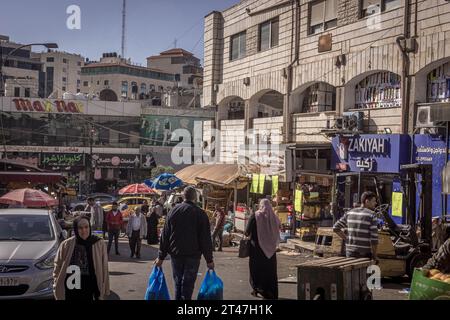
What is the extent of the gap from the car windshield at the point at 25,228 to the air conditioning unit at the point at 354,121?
1149cm

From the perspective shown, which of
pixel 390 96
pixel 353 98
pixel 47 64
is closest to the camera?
pixel 390 96

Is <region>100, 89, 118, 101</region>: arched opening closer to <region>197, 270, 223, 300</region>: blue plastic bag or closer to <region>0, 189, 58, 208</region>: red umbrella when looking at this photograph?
<region>0, 189, 58, 208</region>: red umbrella

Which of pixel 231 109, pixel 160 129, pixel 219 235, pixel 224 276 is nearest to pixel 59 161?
pixel 160 129

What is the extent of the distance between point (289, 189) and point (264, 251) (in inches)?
484

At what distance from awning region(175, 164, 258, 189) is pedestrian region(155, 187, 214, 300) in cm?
1422

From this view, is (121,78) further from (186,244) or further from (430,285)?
(430,285)

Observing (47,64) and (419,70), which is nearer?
(419,70)

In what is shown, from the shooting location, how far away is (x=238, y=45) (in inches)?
1077

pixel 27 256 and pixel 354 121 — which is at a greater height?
pixel 354 121

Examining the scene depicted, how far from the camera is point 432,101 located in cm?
1689

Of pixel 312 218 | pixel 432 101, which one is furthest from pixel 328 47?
pixel 312 218

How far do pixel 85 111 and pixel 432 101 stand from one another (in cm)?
3860

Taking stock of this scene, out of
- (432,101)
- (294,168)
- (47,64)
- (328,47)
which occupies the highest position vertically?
(47,64)

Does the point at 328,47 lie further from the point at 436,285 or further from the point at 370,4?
the point at 436,285
